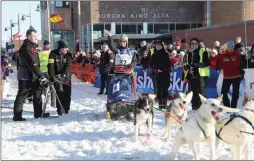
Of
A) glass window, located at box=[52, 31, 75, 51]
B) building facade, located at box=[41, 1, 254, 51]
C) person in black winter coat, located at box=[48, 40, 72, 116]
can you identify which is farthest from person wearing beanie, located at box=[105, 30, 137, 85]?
A: glass window, located at box=[52, 31, 75, 51]

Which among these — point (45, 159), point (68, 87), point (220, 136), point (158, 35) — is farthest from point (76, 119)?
point (158, 35)

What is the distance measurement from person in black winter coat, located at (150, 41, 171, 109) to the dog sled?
3.84ft

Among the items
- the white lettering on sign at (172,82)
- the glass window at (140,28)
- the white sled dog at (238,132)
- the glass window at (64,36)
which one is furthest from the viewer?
the glass window at (64,36)

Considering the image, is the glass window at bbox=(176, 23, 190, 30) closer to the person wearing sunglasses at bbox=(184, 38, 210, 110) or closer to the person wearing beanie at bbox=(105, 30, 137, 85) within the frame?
the person wearing sunglasses at bbox=(184, 38, 210, 110)

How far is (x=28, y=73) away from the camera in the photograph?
7973mm

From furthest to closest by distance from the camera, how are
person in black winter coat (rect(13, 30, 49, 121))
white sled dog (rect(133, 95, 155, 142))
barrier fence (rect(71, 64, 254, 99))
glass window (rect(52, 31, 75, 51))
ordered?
glass window (rect(52, 31, 75, 51))
barrier fence (rect(71, 64, 254, 99))
person in black winter coat (rect(13, 30, 49, 121))
white sled dog (rect(133, 95, 155, 142))

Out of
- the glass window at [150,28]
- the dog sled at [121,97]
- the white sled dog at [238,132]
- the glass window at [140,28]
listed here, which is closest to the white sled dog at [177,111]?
the white sled dog at [238,132]

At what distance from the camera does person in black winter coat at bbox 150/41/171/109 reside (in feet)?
29.0

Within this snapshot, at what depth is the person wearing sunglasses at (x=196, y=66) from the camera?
8.24m

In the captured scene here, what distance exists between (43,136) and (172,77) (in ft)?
18.6

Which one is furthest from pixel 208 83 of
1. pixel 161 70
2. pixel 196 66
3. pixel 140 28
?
pixel 140 28

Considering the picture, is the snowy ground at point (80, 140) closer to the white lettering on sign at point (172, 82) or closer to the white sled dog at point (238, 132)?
the white sled dog at point (238, 132)

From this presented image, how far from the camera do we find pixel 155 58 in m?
8.91

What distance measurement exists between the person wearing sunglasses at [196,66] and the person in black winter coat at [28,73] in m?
3.02
